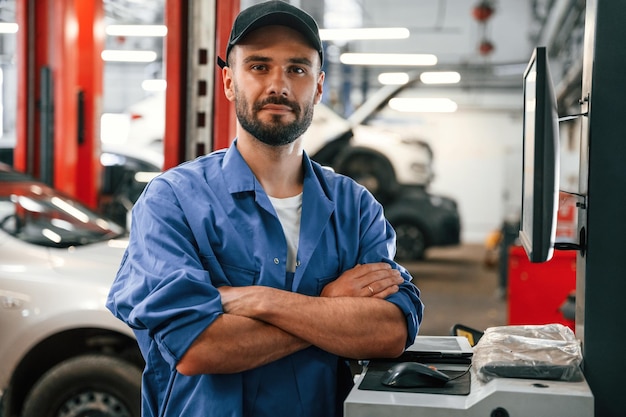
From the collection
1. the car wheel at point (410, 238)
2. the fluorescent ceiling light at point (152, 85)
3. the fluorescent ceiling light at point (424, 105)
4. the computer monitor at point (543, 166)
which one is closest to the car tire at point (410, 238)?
the car wheel at point (410, 238)

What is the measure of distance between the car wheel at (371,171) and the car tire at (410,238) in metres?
0.87

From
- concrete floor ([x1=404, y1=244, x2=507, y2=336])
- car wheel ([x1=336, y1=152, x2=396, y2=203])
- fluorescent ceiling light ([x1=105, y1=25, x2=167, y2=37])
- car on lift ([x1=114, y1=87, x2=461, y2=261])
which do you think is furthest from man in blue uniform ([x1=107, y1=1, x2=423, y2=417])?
fluorescent ceiling light ([x1=105, y1=25, x2=167, y2=37])

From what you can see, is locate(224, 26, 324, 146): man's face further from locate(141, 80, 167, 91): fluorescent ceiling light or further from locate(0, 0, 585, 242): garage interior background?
locate(141, 80, 167, 91): fluorescent ceiling light

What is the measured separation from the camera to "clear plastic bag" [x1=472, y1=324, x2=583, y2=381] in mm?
1390

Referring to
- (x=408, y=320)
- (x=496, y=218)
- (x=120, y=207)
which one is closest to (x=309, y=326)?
(x=408, y=320)

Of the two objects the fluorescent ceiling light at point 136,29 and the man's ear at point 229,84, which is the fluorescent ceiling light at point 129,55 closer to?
the fluorescent ceiling light at point 136,29

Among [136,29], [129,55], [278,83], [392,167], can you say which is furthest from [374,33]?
[278,83]

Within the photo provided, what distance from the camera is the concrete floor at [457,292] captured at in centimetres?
790

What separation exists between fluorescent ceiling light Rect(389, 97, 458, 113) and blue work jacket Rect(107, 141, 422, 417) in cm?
1717

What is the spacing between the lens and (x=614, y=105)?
1442 mm

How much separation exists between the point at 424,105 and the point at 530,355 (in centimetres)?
1815

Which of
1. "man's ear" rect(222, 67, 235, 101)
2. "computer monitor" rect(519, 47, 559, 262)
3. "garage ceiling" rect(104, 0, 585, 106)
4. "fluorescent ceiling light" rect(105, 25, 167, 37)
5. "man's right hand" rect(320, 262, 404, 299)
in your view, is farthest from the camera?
"garage ceiling" rect(104, 0, 585, 106)

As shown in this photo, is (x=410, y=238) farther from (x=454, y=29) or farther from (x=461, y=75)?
(x=454, y=29)

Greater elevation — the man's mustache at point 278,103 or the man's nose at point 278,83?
the man's nose at point 278,83
